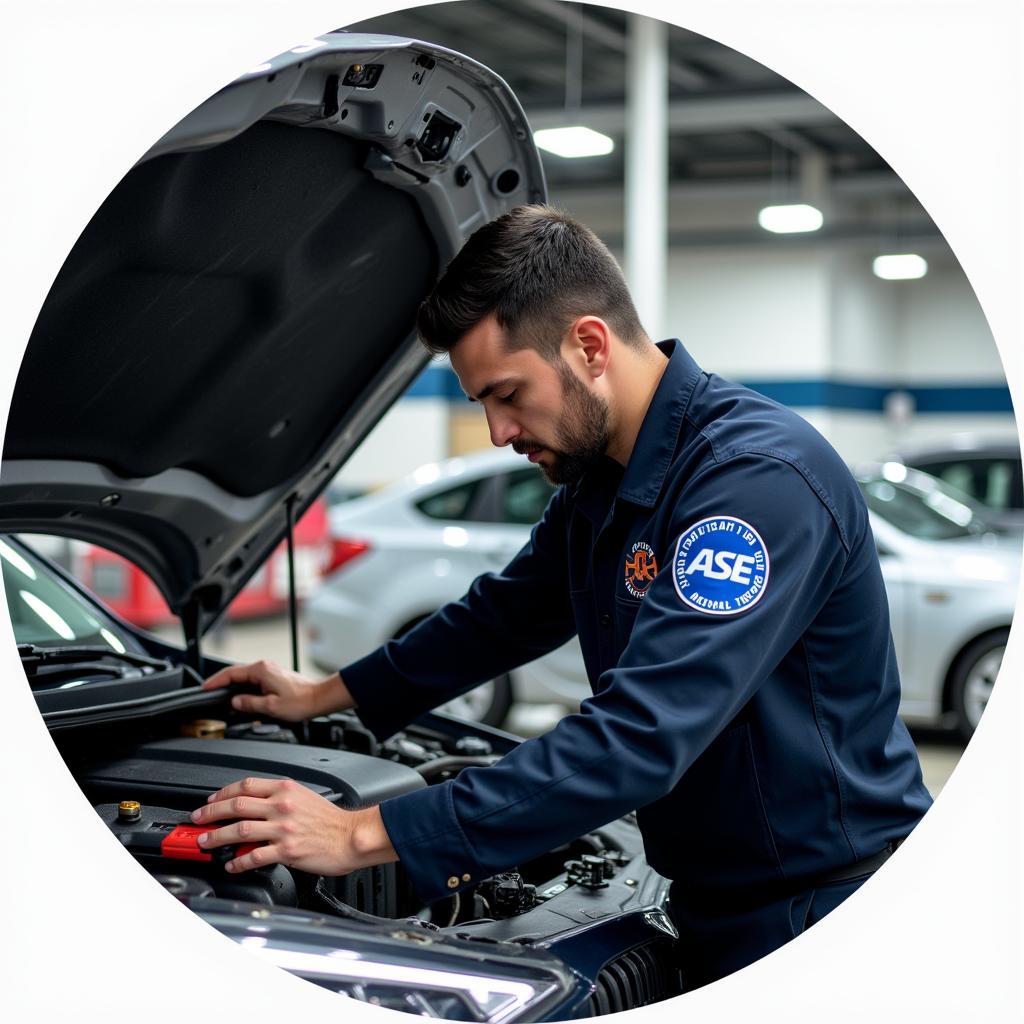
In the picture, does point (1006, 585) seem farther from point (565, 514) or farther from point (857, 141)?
point (857, 141)

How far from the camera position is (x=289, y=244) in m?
1.91

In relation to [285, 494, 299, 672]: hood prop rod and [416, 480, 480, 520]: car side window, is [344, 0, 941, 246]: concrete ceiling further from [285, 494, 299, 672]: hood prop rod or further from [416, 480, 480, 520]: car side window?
[285, 494, 299, 672]: hood prop rod

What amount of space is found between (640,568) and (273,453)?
3.26 feet

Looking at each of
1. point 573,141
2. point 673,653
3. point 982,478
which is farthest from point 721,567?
point 573,141

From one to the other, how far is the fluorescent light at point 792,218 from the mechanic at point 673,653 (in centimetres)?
1119

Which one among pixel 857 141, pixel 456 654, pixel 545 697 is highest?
pixel 857 141

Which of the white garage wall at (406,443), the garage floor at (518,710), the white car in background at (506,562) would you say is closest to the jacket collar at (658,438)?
the garage floor at (518,710)

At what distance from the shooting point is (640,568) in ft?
5.41

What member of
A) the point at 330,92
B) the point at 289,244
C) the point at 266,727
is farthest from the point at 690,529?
the point at 266,727

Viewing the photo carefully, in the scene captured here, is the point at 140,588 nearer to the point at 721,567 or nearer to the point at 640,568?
the point at 640,568

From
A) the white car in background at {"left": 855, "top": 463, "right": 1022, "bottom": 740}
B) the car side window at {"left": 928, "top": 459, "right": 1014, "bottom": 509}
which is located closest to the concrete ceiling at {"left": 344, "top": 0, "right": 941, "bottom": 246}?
the car side window at {"left": 928, "top": 459, "right": 1014, "bottom": 509}

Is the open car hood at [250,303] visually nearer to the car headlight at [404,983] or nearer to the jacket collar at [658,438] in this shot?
the jacket collar at [658,438]

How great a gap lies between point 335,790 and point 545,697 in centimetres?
348

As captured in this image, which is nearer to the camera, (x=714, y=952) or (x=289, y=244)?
(x=714, y=952)
